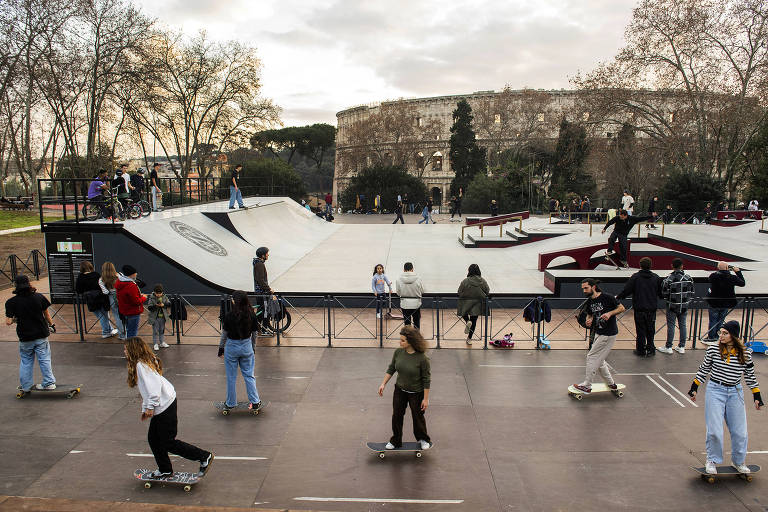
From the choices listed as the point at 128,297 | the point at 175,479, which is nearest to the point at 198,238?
the point at 128,297

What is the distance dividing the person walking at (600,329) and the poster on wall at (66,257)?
12.7 metres

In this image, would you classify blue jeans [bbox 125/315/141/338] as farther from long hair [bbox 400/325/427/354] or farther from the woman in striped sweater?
the woman in striped sweater

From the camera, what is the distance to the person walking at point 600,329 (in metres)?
7.70

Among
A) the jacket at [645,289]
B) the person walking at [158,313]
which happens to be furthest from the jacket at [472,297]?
the person walking at [158,313]

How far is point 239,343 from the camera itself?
278 inches

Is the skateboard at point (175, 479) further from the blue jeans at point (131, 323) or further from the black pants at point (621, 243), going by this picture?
the black pants at point (621, 243)

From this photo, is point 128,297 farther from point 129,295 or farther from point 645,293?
point 645,293

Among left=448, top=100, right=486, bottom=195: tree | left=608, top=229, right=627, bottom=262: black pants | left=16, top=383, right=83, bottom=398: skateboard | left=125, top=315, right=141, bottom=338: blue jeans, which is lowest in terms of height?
left=16, top=383, right=83, bottom=398: skateboard

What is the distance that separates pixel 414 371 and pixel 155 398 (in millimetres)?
2797

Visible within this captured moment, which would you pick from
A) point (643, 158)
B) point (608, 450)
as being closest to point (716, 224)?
point (643, 158)

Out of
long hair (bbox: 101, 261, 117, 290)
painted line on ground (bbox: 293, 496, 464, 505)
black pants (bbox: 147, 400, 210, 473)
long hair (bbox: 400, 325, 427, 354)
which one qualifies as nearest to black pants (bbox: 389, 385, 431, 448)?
long hair (bbox: 400, 325, 427, 354)

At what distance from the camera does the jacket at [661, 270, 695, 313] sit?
32.6 ft

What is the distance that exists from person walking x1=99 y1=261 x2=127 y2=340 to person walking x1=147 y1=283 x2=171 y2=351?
647mm

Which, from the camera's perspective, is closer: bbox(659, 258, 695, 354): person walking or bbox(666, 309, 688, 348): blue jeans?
bbox(659, 258, 695, 354): person walking
